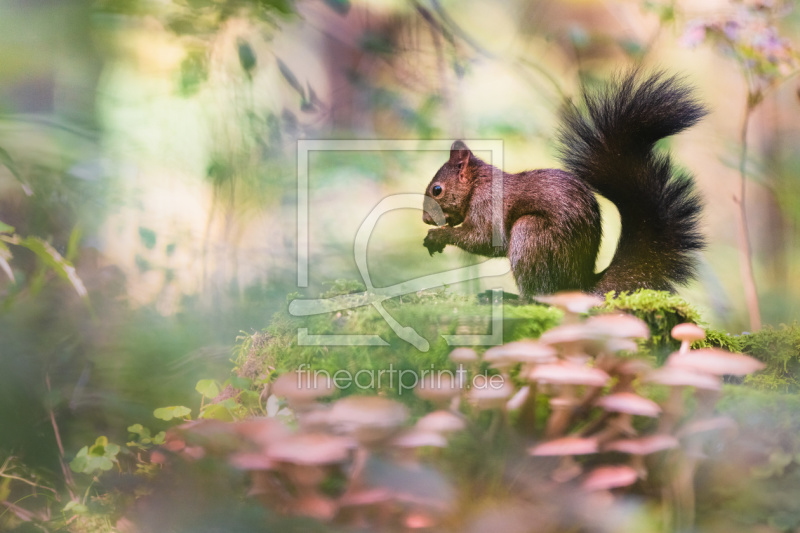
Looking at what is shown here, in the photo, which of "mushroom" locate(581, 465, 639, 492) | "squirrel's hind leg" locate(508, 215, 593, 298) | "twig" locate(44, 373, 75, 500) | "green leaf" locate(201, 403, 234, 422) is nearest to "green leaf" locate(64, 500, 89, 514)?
"twig" locate(44, 373, 75, 500)

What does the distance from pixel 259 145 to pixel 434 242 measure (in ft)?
1.60

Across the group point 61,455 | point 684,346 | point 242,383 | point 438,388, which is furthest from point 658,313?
point 61,455

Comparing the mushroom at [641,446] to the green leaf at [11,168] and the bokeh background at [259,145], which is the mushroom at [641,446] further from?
the green leaf at [11,168]

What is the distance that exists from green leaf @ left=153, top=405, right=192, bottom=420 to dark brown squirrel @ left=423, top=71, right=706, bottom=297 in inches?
28.1

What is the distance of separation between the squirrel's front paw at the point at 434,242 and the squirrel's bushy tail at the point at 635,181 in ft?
1.17

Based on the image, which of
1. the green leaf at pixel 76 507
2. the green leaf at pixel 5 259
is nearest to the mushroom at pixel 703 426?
the green leaf at pixel 76 507

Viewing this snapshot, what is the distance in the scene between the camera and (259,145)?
1.16m

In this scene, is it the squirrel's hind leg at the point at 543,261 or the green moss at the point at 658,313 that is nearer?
the green moss at the point at 658,313

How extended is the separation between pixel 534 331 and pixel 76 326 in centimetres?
88

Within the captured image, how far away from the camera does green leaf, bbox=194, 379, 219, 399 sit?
0.96 metres

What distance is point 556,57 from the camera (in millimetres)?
1209

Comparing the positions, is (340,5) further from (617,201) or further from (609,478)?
(609,478)

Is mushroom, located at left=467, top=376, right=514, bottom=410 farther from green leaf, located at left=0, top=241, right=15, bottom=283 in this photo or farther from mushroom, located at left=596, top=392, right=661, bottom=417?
green leaf, located at left=0, top=241, right=15, bottom=283

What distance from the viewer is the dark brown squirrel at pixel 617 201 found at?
114 centimetres
